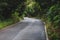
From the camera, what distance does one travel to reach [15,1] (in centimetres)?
4191

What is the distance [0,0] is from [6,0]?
243cm

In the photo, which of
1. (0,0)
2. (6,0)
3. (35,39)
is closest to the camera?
(35,39)

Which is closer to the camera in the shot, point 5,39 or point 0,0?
point 5,39

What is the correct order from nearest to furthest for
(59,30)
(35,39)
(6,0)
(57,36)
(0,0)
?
(57,36)
(59,30)
(35,39)
(0,0)
(6,0)

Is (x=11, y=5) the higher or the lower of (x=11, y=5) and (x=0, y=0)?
the higher

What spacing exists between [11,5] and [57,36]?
2582 cm

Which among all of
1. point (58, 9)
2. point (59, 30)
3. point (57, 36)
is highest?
point (58, 9)

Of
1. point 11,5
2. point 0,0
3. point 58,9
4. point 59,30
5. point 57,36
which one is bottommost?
point 57,36

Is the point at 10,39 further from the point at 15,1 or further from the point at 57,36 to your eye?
the point at 15,1

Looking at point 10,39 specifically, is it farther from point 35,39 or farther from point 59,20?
point 59,20

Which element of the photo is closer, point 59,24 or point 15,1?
point 59,24

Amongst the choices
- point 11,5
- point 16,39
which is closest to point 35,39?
point 16,39

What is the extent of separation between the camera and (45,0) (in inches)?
1624

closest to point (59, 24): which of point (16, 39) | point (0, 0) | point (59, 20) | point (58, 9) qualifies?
point (59, 20)
